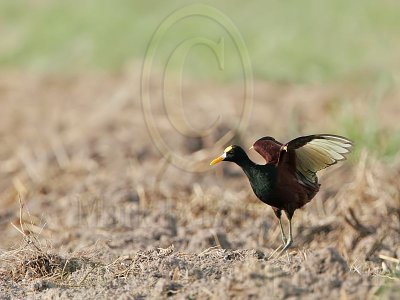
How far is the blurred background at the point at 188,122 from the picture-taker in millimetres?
5914

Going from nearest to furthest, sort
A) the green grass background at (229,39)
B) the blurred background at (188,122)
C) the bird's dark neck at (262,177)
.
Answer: the bird's dark neck at (262,177) < the blurred background at (188,122) < the green grass background at (229,39)

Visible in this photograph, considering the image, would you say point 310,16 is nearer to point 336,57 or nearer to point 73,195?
point 336,57

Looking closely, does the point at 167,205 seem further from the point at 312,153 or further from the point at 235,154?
the point at 312,153

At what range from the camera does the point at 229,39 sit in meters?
12.0

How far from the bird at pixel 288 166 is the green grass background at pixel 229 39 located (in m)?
5.86

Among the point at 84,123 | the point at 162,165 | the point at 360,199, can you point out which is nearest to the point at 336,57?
the point at 84,123

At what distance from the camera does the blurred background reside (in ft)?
19.4

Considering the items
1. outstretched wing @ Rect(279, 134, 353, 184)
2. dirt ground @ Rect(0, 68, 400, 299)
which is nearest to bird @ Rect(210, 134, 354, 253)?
outstretched wing @ Rect(279, 134, 353, 184)

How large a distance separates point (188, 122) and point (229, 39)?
11.4 ft

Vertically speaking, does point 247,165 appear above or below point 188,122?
above

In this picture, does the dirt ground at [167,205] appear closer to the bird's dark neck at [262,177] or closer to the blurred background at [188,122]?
the blurred background at [188,122]

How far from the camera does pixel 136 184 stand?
7141mm

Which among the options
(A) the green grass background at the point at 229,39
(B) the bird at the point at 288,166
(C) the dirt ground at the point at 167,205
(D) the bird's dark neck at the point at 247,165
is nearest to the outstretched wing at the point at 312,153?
(B) the bird at the point at 288,166

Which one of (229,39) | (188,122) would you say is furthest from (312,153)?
(229,39)
